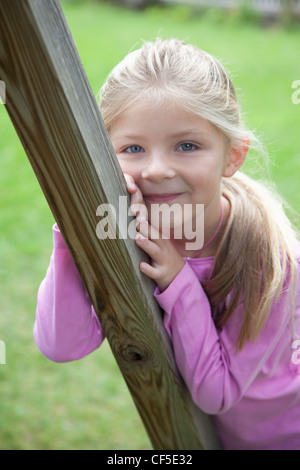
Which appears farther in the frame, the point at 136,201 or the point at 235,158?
the point at 235,158

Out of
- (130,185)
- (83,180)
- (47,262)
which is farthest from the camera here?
(47,262)

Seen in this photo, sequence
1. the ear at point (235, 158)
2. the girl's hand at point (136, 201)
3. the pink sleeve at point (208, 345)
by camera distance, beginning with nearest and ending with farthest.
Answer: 1. the girl's hand at point (136, 201)
2. the pink sleeve at point (208, 345)
3. the ear at point (235, 158)

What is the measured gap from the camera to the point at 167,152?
1483mm

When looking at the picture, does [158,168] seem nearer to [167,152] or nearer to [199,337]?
[167,152]

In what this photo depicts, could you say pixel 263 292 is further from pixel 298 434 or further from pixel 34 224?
pixel 34 224

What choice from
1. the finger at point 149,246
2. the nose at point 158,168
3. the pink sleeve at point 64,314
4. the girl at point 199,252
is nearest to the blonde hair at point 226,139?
the girl at point 199,252

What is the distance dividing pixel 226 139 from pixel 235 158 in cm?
9

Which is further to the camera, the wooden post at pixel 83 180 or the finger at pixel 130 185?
the finger at pixel 130 185

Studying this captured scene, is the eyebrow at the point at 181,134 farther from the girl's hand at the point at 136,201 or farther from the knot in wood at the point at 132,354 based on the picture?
the knot in wood at the point at 132,354

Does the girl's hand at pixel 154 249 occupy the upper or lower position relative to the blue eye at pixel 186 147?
lower

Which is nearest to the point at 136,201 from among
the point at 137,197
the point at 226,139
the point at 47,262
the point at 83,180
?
the point at 137,197

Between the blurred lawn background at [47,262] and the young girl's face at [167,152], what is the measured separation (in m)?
0.32

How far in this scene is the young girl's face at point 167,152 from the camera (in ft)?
4.81

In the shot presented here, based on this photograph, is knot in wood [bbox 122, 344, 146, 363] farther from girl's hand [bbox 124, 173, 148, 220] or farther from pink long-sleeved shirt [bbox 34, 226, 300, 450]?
girl's hand [bbox 124, 173, 148, 220]
